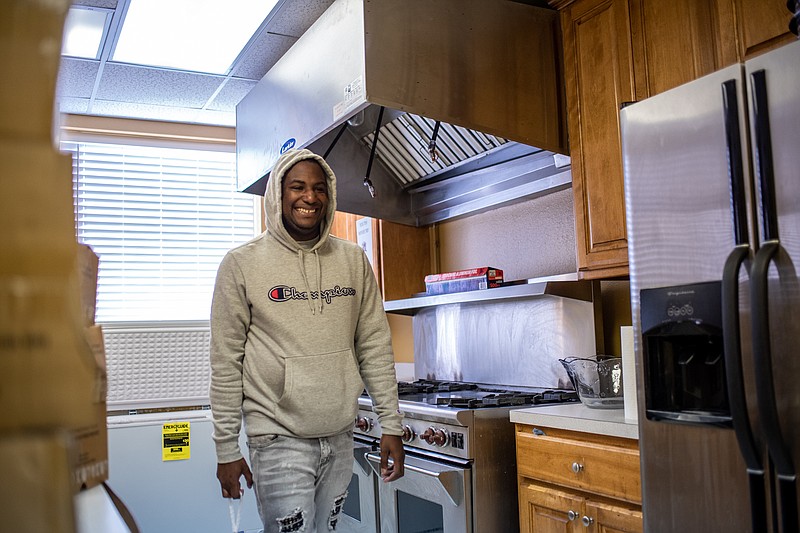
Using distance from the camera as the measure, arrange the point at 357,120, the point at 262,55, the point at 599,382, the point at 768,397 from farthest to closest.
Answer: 1. the point at 262,55
2. the point at 357,120
3. the point at 599,382
4. the point at 768,397

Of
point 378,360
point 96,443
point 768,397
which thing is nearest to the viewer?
point 96,443

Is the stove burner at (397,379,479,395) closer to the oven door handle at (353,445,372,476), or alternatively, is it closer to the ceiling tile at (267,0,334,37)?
the oven door handle at (353,445,372,476)

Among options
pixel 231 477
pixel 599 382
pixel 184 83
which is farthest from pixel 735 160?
pixel 184 83

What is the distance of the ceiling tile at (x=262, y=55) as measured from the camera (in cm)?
338

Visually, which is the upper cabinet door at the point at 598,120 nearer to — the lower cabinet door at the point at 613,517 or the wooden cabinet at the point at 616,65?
the wooden cabinet at the point at 616,65

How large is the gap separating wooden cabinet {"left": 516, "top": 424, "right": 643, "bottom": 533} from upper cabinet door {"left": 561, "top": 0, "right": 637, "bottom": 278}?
0.57 m

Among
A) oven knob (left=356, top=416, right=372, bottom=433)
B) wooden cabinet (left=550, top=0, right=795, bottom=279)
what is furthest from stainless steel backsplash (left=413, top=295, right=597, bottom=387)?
oven knob (left=356, top=416, right=372, bottom=433)

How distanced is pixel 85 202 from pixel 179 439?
142cm

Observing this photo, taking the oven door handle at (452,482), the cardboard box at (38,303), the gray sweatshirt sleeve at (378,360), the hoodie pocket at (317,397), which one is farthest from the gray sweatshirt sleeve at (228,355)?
the cardboard box at (38,303)

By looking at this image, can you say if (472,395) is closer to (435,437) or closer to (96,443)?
(435,437)

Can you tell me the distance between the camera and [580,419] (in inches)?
81.4

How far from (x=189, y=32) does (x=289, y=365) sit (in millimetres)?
1896

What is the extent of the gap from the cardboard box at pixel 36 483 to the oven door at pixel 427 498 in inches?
84.1

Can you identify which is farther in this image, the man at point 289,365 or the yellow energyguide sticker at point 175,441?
the yellow energyguide sticker at point 175,441
